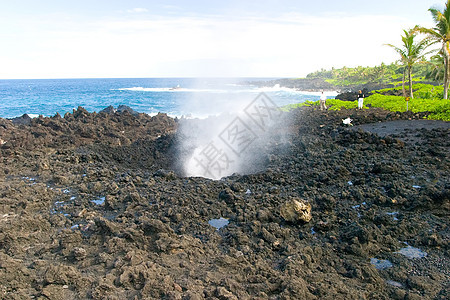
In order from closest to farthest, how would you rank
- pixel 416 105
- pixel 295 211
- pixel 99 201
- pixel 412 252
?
pixel 412 252 < pixel 295 211 < pixel 99 201 < pixel 416 105

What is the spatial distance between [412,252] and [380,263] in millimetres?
700

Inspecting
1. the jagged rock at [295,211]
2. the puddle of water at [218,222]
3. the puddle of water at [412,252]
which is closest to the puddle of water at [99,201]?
the puddle of water at [218,222]

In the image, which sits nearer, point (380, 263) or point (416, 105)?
point (380, 263)

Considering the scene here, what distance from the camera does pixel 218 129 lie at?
51.2ft

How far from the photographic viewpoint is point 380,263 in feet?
17.5

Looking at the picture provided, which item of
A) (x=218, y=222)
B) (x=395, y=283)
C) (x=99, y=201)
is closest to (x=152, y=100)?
(x=99, y=201)

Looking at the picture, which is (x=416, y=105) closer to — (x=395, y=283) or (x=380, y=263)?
(x=380, y=263)

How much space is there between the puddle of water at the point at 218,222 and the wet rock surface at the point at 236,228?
12 cm

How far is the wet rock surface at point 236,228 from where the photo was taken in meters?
4.41

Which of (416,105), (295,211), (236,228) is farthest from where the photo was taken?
(416,105)

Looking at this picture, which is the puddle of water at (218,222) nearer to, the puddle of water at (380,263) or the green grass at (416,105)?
the puddle of water at (380,263)

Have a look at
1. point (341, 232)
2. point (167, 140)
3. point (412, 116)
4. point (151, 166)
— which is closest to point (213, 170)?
point (151, 166)

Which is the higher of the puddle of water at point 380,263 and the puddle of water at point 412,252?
the puddle of water at point 412,252

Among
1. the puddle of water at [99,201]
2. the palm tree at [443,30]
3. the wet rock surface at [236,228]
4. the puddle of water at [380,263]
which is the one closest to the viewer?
the wet rock surface at [236,228]
